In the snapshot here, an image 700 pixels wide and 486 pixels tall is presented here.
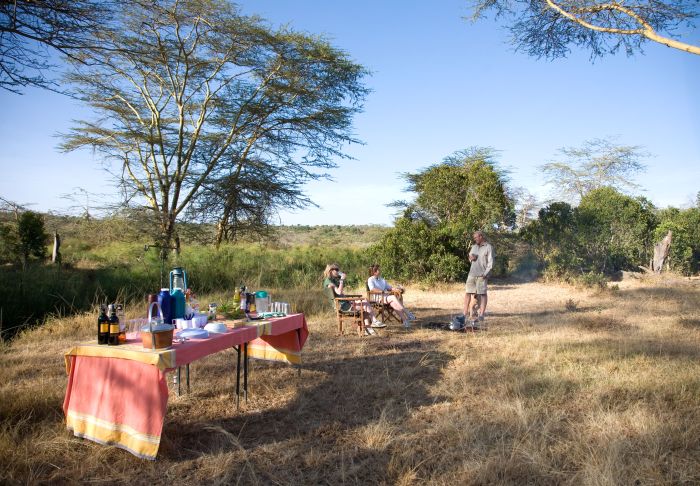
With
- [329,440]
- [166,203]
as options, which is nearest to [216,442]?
[329,440]

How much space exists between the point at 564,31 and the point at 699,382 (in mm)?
5846

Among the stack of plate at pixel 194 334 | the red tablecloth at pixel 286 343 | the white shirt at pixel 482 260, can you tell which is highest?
the white shirt at pixel 482 260

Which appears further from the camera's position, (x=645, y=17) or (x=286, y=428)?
(x=645, y=17)

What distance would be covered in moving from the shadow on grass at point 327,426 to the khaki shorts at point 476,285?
7.76 feet

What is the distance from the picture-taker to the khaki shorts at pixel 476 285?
283 inches

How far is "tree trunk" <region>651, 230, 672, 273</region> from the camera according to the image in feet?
42.2

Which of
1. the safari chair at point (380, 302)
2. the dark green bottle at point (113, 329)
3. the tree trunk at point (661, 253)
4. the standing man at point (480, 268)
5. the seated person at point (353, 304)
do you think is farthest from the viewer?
the tree trunk at point (661, 253)

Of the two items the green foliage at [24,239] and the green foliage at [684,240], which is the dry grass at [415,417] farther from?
the green foliage at [684,240]

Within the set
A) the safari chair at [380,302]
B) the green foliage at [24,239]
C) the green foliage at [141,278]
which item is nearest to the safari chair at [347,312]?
the safari chair at [380,302]

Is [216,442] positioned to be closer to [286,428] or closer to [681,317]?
[286,428]

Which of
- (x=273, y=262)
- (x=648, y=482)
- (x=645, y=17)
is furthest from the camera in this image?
(x=273, y=262)

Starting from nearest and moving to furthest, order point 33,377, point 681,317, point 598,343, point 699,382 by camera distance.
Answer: point 699,382 < point 33,377 < point 598,343 < point 681,317

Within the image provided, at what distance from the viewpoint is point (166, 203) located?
14.5 metres

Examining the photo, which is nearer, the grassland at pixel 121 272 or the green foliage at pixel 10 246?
the grassland at pixel 121 272
